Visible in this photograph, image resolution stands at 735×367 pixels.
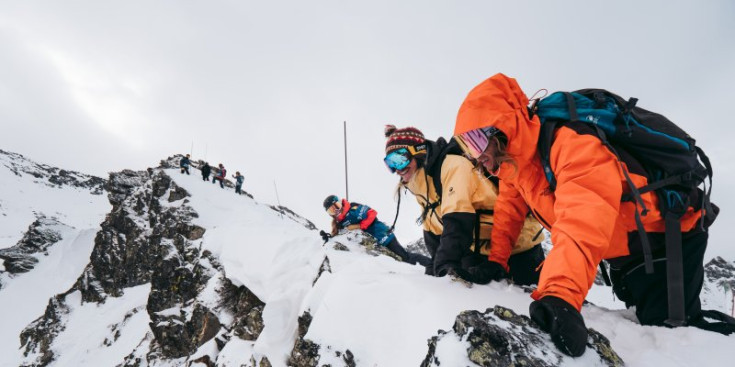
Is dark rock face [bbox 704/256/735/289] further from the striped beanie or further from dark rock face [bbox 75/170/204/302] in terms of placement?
dark rock face [bbox 75/170/204/302]

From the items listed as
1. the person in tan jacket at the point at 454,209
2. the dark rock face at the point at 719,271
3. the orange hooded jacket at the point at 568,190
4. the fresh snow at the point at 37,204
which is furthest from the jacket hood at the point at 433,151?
the dark rock face at the point at 719,271

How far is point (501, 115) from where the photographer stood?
7.32 ft

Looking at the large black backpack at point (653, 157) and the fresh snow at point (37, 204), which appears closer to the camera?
the large black backpack at point (653, 157)

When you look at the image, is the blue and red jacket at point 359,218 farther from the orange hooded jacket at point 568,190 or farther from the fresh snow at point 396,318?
the orange hooded jacket at point 568,190

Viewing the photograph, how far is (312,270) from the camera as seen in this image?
5.99 m

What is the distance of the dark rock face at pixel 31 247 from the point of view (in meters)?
33.1

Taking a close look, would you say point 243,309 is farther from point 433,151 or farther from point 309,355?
point 433,151

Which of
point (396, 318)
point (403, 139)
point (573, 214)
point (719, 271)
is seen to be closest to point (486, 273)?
point (396, 318)

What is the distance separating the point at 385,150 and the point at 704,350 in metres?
3.42

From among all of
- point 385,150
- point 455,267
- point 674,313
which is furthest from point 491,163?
point 385,150

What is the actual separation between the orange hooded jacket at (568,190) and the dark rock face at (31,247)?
160 ft

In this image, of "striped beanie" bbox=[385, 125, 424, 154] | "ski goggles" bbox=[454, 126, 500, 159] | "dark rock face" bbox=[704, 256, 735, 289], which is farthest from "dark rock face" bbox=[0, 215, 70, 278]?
"dark rock face" bbox=[704, 256, 735, 289]

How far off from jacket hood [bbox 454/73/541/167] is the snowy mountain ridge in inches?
46.1

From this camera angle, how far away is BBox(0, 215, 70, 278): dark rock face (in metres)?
33.1
